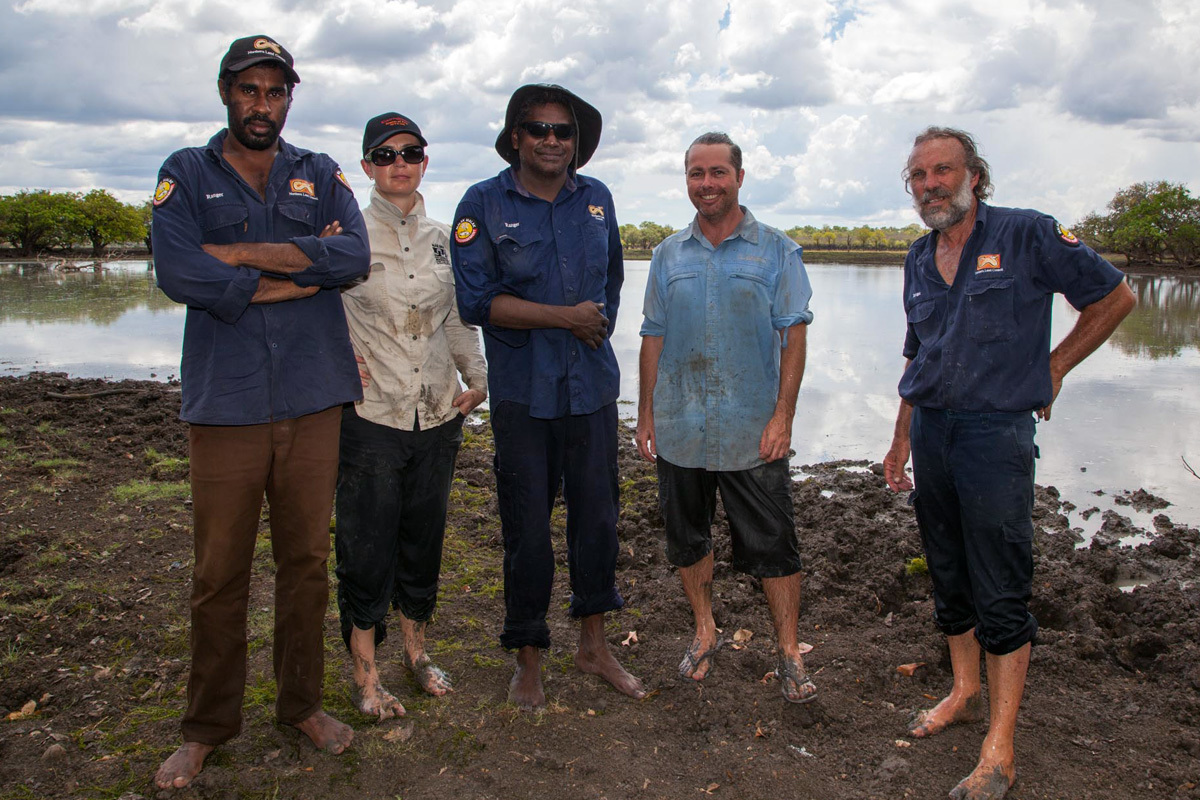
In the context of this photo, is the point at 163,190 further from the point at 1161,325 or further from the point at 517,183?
the point at 1161,325

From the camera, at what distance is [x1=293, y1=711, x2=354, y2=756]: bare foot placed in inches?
125

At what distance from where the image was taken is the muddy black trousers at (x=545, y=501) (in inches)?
137

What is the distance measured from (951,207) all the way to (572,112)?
160 centimetres

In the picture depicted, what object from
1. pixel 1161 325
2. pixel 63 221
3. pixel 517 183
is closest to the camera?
pixel 517 183

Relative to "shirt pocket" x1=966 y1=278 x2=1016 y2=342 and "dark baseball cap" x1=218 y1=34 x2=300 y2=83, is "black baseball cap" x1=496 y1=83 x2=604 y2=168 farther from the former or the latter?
"shirt pocket" x1=966 y1=278 x2=1016 y2=342

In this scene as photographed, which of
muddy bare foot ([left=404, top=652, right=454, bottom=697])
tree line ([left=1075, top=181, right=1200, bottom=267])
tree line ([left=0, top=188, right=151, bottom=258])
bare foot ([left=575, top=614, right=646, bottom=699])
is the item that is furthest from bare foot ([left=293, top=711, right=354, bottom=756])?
tree line ([left=0, top=188, right=151, bottom=258])

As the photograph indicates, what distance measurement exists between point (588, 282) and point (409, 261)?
766 mm

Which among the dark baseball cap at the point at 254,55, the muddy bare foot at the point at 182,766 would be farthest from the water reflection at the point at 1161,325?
the muddy bare foot at the point at 182,766

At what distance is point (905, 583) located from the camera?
487cm

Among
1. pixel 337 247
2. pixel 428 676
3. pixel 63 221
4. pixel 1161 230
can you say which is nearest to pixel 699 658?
pixel 428 676

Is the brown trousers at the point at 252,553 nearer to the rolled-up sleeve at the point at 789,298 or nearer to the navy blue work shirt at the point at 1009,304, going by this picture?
the rolled-up sleeve at the point at 789,298

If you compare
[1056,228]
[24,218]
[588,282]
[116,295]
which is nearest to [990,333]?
[1056,228]

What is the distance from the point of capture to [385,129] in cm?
344

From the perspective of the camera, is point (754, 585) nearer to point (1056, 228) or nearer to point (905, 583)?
point (905, 583)
